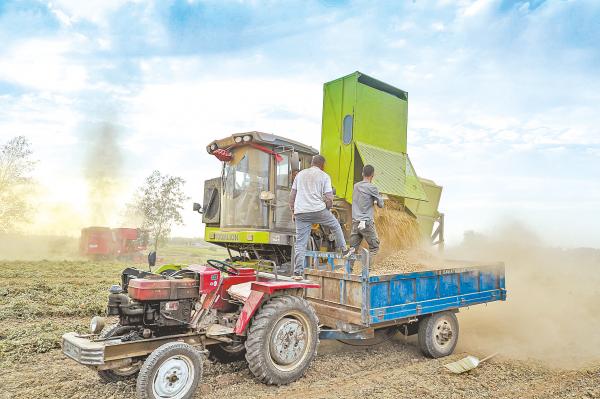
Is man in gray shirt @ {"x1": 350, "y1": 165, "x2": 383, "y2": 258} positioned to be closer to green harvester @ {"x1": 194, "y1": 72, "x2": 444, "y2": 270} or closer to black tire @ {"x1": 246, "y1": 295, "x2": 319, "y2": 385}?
green harvester @ {"x1": 194, "y1": 72, "x2": 444, "y2": 270}

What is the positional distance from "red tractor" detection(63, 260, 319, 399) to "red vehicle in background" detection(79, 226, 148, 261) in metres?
22.3

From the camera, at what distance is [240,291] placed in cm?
509

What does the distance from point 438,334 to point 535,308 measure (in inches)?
154

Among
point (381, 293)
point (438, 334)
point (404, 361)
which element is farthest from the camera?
point (438, 334)

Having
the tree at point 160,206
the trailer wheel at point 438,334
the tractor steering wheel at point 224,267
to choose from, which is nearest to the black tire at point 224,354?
the tractor steering wheel at point 224,267

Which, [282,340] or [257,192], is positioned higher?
[257,192]

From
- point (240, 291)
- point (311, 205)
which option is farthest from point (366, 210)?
point (240, 291)

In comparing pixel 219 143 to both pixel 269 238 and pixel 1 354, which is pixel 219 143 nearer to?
pixel 269 238

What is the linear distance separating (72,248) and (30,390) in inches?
1039

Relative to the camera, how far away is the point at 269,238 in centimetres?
735

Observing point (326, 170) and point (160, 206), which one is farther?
point (160, 206)

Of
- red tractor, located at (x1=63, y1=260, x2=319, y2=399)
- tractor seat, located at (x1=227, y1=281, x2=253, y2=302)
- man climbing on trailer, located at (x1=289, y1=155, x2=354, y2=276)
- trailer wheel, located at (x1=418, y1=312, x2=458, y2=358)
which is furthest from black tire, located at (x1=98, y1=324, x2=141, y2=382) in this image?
trailer wheel, located at (x1=418, y1=312, x2=458, y2=358)

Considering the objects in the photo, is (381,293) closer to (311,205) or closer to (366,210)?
(366,210)

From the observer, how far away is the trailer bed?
5.24m
